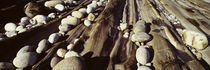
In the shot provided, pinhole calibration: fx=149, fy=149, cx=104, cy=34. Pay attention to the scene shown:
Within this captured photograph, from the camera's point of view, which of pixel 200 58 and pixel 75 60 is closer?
pixel 75 60

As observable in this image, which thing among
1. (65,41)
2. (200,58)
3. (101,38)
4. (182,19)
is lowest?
(200,58)

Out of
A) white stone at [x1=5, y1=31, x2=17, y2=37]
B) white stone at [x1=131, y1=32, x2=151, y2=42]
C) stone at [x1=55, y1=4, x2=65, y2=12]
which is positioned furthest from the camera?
stone at [x1=55, y1=4, x2=65, y2=12]

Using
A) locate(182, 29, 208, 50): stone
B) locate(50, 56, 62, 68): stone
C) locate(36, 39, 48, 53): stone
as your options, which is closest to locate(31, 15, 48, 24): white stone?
locate(36, 39, 48, 53): stone

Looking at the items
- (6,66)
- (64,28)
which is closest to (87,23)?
(64,28)

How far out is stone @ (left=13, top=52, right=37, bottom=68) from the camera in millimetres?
2510

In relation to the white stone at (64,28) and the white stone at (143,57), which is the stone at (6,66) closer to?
the white stone at (64,28)

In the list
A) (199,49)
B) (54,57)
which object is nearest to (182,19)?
(199,49)

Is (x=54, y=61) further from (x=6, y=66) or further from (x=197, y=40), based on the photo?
(x=197, y=40)

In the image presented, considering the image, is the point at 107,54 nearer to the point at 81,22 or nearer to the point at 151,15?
the point at 81,22

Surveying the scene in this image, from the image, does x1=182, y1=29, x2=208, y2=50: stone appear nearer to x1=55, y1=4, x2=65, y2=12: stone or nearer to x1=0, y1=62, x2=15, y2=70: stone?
x1=0, y1=62, x2=15, y2=70: stone

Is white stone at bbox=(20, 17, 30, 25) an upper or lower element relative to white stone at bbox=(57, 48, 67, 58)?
upper

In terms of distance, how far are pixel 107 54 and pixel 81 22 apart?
5.16 feet

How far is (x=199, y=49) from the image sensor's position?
2.86m

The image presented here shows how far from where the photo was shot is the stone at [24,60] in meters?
2.51
